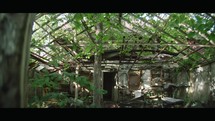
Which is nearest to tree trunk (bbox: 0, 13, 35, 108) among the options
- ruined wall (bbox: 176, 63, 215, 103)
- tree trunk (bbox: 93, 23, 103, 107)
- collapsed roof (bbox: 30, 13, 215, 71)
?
collapsed roof (bbox: 30, 13, 215, 71)

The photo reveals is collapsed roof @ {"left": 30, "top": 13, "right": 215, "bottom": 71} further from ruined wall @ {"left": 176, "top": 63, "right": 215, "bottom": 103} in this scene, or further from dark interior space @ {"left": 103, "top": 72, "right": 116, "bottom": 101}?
dark interior space @ {"left": 103, "top": 72, "right": 116, "bottom": 101}

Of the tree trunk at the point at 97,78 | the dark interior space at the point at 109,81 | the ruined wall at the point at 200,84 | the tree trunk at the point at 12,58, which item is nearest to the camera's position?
the tree trunk at the point at 12,58

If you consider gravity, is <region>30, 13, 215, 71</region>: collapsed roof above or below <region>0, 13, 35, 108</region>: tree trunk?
above

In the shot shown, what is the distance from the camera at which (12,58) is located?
43.1 inches

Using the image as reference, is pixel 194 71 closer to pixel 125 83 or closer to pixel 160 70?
pixel 160 70

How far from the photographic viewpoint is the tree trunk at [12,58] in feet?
3.48

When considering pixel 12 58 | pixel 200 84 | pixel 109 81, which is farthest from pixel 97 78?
pixel 109 81

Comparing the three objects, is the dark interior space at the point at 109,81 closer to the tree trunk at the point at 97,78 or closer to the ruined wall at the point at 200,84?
the ruined wall at the point at 200,84

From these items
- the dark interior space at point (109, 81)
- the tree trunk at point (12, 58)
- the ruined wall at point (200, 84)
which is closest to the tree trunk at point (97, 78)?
the ruined wall at point (200, 84)

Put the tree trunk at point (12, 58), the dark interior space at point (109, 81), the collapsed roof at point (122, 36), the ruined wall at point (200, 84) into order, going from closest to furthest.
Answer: the tree trunk at point (12, 58), the collapsed roof at point (122, 36), the ruined wall at point (200, 84), the dark interior space at point (109, 81)

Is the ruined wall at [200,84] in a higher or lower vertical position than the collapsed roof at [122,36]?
lower

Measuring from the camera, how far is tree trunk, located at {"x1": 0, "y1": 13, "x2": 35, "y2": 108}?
3.48ft
